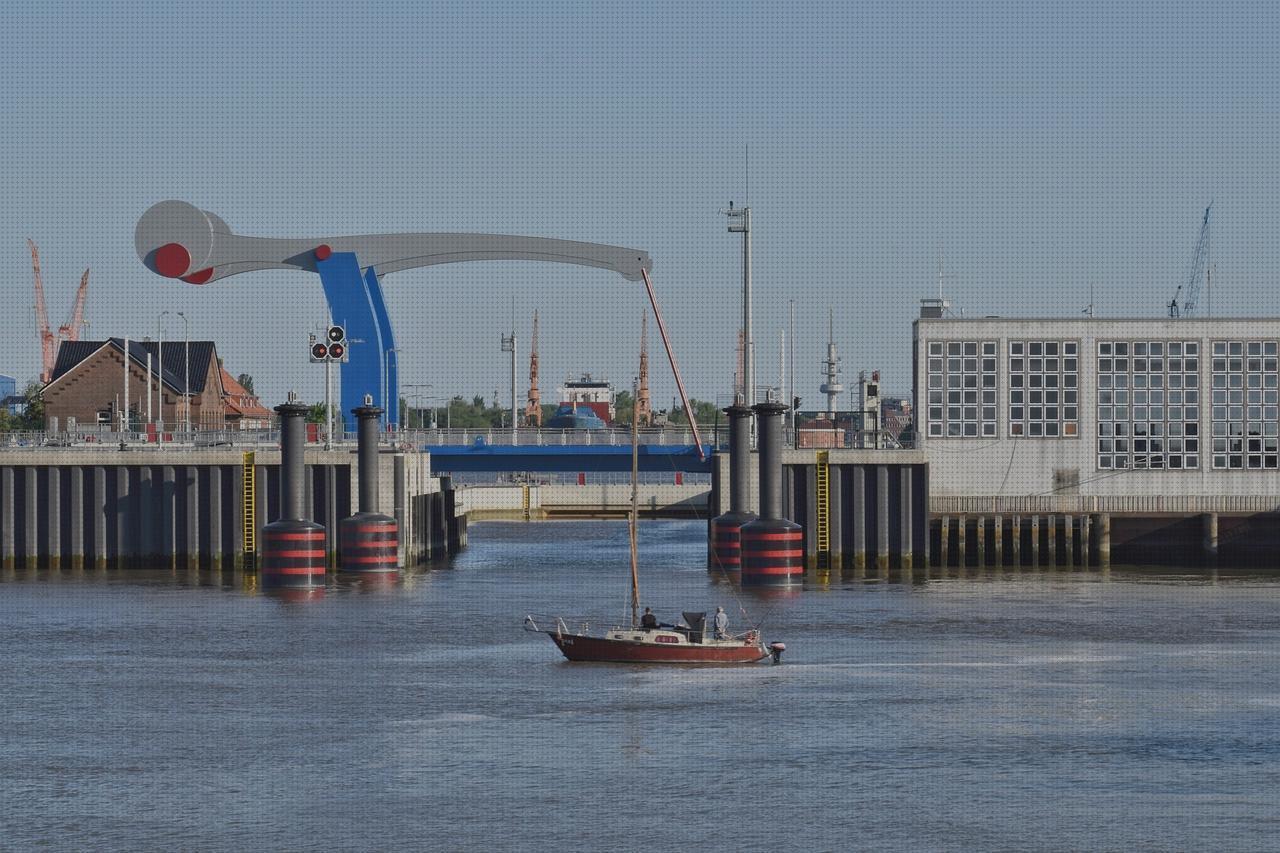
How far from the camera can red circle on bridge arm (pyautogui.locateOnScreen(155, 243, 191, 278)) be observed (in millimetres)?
107750

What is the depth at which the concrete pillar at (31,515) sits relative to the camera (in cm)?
9775

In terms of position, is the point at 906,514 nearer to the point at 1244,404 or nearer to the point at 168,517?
the point at 1244,404

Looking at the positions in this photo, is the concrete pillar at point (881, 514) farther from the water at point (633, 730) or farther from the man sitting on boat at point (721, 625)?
the man sitting on boat at point (721, 625)

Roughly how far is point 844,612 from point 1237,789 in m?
34.0

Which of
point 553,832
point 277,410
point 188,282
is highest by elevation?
point 188,282

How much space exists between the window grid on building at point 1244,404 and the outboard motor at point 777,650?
177ft

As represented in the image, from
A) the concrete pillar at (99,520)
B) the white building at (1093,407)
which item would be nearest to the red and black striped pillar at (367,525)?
the concrete pillar at (99,520)

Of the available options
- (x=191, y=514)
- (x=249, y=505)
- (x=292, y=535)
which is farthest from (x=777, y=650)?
(x=191, y=514)

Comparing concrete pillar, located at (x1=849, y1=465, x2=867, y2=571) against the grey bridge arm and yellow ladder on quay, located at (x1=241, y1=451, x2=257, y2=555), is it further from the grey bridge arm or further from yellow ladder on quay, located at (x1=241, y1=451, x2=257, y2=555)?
yellow ladder on quay, located at (x1=241, y1=451, x2=257, y2=555)

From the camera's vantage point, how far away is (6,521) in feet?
322

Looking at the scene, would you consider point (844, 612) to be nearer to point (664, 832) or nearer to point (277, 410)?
point (277, 410)

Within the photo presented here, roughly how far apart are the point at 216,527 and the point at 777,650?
42532 mm

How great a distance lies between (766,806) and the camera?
4241 centimetres

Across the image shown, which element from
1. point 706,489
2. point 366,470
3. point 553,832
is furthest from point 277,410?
point 706,489
